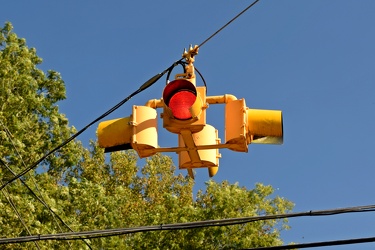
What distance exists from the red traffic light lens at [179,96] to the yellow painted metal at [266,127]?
523 millimetres

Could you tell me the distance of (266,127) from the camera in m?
7.92

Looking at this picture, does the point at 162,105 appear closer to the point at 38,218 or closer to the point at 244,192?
the point at 38,218

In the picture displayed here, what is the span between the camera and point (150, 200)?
140 feet

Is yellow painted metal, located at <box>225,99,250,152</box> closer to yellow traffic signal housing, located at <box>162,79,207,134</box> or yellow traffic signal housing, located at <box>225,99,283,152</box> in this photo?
yellow traffic signal housing, located at <box>225,99,283,152</box>

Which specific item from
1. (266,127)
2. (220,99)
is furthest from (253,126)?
(220,99)

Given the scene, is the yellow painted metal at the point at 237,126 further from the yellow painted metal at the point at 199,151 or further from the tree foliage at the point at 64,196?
the tree foliage at the point at 64,196

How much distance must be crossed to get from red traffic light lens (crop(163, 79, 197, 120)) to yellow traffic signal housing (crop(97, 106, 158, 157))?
352 millimetres

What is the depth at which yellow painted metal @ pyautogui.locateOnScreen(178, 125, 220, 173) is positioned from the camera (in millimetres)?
7996

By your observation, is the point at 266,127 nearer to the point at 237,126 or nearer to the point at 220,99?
the point at 237,126

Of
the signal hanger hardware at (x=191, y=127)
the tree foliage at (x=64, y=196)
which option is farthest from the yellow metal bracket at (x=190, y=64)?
the tree foliage at (x=64, y=196)

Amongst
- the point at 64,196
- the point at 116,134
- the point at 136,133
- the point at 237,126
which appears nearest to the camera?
the point at 237,126

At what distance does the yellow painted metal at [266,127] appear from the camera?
7914 millimetres

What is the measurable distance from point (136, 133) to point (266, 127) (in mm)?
1096

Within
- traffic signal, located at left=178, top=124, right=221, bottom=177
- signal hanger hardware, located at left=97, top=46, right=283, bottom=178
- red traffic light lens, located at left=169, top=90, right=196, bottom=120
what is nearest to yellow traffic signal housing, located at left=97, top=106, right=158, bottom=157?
signal hanger hardware, located at left=97, top=46, right=283, bottom=178
